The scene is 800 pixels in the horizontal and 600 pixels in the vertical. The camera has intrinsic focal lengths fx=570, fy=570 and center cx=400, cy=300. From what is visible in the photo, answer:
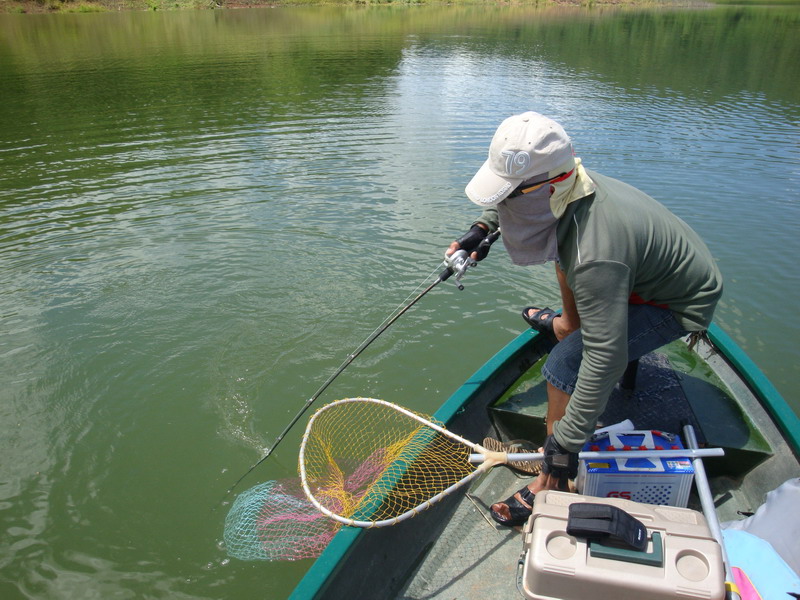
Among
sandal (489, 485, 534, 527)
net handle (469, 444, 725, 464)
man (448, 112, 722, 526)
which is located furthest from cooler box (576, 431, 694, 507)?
sandal (489, 485, 534, 527)

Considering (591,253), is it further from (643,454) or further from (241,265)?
(241,265)

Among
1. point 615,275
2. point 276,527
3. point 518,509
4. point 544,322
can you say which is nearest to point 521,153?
point 615,275

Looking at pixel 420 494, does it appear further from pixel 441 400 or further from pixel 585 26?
pixel 585 26

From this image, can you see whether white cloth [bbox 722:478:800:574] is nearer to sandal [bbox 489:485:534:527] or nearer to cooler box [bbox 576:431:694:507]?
cooler box [bbox 576:431:694:507]

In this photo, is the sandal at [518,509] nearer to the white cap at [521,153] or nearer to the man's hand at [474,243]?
the man's hand at [474,243]

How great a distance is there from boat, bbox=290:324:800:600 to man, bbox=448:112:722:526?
2.35ft

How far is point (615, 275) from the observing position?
240 cm

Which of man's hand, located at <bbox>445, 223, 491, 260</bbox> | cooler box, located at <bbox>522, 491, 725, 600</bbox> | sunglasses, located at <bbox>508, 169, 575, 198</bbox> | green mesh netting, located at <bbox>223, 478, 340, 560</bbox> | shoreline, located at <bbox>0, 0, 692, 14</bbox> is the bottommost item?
green mesh netting, located at <bbox>223, 478, 340, 560</bbox>

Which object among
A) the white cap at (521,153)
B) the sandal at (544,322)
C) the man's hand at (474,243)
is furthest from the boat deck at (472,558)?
the white cap at (521,153)

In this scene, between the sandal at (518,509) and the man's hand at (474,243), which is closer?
the sandal at (518,509)

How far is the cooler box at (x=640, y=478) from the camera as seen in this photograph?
3074 millimetres

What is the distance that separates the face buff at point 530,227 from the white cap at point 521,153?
123 millimetres

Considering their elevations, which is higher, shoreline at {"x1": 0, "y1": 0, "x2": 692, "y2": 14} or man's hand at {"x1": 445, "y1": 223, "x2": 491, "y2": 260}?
shoreline at {"x1": 0, "y1": 0, "x2": 692, "y2": 14}

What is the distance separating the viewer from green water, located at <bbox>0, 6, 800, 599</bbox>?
4.41m
